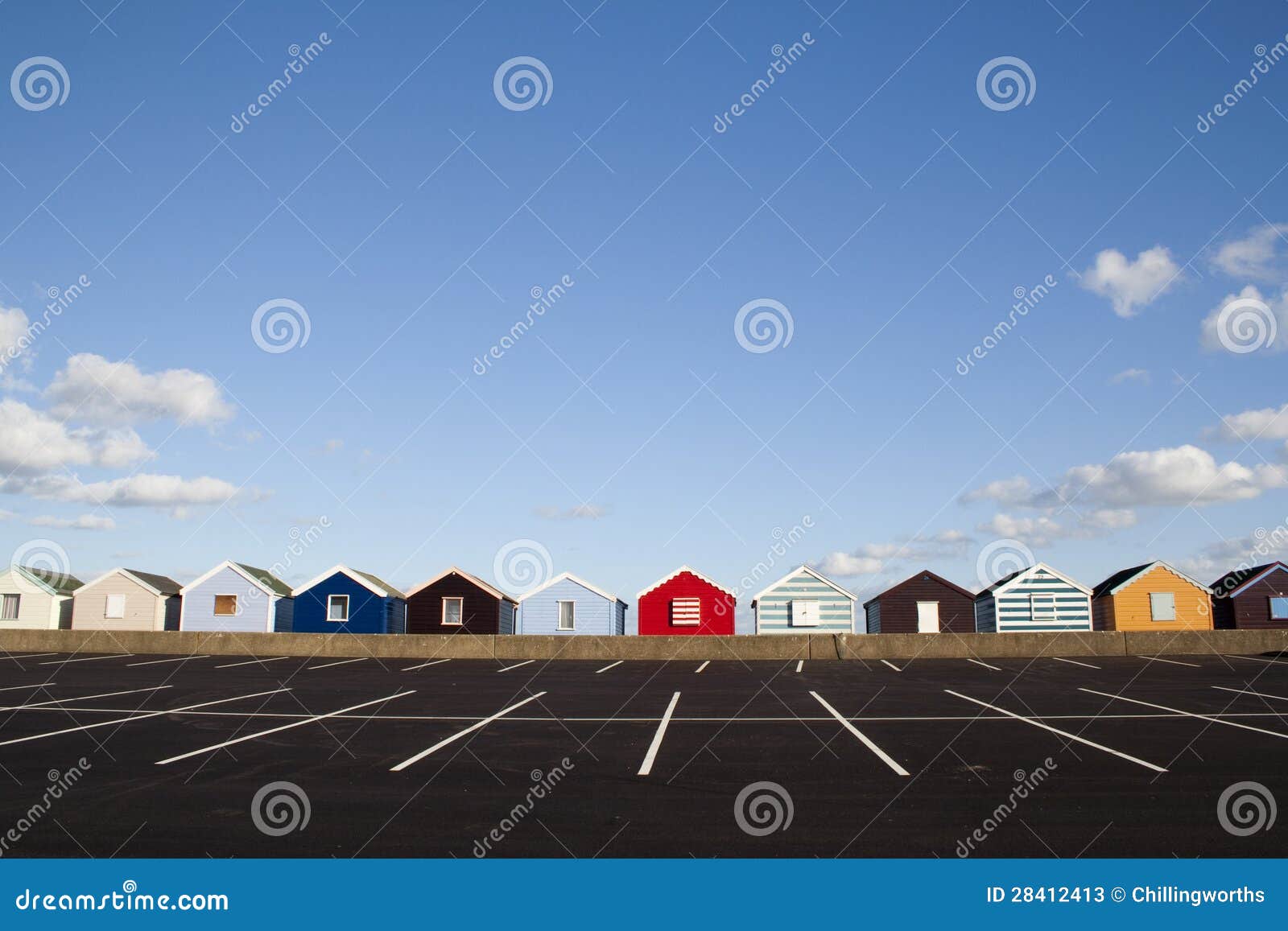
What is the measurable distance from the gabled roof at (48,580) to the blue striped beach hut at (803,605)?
135 feet

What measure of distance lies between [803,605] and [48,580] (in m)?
44.7

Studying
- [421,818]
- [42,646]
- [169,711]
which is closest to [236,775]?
[421,818]

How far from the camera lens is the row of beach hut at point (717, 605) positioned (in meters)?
45.0

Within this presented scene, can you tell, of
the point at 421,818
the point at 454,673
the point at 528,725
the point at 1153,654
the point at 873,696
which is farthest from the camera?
the point at 1153,654

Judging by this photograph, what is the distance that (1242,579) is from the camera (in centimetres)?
4641

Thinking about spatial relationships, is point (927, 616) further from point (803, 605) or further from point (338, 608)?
point (338, 608)

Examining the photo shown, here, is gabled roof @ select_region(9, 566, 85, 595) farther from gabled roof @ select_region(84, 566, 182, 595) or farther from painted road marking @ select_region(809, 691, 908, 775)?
painted road marking @ select_region(809, 691, 908, 775)

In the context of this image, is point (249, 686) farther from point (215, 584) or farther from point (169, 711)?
point (215, 584)

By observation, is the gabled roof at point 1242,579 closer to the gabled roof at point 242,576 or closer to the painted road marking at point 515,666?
the painted road marking at point 515,666

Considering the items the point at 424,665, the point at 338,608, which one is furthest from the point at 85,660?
the point at 338,608

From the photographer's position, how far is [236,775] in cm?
891

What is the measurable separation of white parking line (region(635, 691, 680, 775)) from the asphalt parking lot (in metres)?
0.06

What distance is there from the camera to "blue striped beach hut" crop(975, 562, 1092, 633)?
4562 cm

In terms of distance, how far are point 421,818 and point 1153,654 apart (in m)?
31.3
